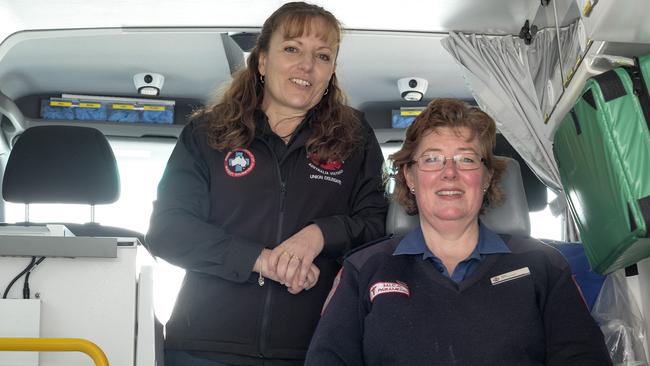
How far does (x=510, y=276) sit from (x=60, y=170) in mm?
2451

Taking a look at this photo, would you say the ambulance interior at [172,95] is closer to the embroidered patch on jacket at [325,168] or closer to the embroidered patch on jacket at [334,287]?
the embroidered patch on jacket at [325,168]

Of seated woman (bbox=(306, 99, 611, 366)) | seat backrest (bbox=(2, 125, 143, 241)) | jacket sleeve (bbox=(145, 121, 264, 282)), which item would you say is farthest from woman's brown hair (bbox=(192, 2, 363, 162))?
seat backrest (bbox=(2, 125, 143, 241))

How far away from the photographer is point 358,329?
282 cm

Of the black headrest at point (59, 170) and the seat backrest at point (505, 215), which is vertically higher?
the black headrest at point (59, 170)

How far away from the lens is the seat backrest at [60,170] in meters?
4.27

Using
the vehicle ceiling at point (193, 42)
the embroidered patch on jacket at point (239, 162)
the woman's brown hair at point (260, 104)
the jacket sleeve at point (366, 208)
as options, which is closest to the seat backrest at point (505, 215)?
the jacket sleeve at point (366, 208)

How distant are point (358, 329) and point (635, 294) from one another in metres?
1.13

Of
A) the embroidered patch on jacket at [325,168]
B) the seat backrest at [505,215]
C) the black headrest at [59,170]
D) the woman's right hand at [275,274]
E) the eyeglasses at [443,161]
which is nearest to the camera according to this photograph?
Result: the woman's right hand at [275,274]

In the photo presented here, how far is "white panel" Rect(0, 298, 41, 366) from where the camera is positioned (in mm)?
2609

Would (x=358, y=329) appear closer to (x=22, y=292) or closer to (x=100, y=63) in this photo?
(x=22, y=292)

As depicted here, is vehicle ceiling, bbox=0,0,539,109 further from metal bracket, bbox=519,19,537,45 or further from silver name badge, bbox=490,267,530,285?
silver name badge, bbox=490,267,530,285

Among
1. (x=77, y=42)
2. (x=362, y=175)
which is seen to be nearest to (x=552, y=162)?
(x=362, y=175)

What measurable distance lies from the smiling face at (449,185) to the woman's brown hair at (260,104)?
312mm

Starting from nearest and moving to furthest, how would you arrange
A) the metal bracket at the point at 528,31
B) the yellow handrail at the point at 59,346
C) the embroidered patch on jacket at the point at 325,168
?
the yellow handrail at the point at 59,346
the embroidered patch on jacket at the point at 325,168
the metal bracket at the point at 528,31
